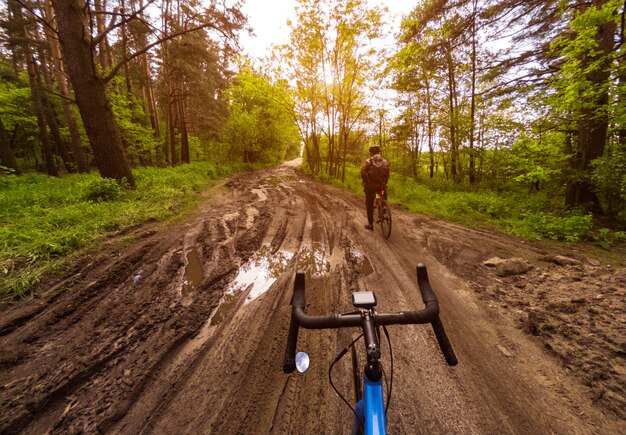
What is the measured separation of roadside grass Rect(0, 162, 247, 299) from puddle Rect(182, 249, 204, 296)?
1.90 meters

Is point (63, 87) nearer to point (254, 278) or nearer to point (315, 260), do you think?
point (254, 278)

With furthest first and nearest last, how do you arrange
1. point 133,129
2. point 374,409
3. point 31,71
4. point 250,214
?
1. point 133,129
2. point 31,71
3. point 250,214
4. point 374,409

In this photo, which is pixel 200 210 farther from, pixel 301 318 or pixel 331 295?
pixel 301 318

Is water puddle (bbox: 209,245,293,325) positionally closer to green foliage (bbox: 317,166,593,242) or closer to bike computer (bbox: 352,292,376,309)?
bike computer (bbox: 352,292,376,309)

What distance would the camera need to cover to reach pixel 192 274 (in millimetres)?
4160

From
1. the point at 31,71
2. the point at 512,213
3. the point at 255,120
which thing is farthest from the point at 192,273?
the point at 255,120

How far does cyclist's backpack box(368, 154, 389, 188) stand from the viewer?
6348mm

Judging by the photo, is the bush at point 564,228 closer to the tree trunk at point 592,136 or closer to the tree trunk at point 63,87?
the tree trunk at point 592,136

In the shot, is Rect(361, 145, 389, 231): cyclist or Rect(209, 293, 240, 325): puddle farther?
Rect(361, 145, 389, 231): cyclist

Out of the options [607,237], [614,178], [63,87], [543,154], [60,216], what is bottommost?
[607,237]

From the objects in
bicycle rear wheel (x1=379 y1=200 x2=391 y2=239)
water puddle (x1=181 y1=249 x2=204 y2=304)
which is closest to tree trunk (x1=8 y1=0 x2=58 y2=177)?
water puddle (x1=181 y1=249 x2=204 y2=304)

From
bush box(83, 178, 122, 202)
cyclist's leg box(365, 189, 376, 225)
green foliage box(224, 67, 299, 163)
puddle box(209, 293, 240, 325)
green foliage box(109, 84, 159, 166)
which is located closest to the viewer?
puddle box(209, 293, 240, 325)

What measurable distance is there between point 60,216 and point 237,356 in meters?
6.03

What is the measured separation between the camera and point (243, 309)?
339cm
